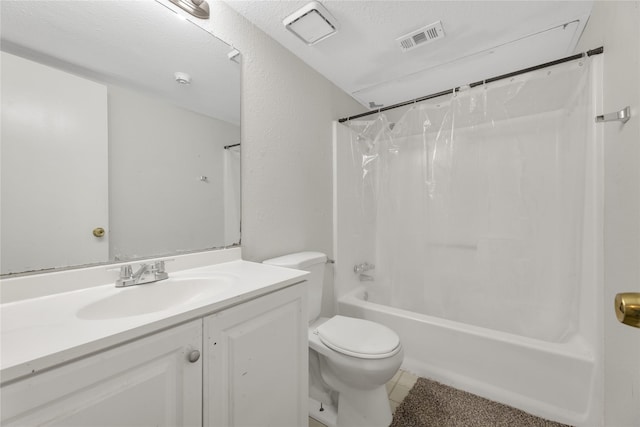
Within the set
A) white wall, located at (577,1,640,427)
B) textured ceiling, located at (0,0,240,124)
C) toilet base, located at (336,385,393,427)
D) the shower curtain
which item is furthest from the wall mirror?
white wall, located at (577,1,640,427)

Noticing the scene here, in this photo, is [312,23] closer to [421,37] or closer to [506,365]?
[421,37]

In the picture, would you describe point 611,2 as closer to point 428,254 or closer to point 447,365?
point 428,254

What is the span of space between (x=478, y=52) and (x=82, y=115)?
2180mm

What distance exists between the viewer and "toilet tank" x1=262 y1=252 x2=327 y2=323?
1.42m

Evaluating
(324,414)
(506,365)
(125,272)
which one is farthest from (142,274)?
(506,365)

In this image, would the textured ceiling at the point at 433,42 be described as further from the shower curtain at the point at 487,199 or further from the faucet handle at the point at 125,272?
the faucet handle at the point at 125,272

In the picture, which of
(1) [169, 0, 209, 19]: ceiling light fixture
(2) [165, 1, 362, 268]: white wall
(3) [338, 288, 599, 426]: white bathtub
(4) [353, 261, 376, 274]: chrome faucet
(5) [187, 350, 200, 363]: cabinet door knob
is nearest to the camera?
(5) [187, 350, 200, 363]: cabinet door knob

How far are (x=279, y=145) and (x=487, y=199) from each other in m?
1.46

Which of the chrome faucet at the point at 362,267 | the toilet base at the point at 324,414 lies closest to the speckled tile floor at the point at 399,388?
the toilet base at the point at 324,414

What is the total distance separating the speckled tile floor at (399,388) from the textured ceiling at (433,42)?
2.15 m

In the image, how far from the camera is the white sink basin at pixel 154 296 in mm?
803

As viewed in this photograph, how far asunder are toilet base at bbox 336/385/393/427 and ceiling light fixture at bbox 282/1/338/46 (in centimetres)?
197

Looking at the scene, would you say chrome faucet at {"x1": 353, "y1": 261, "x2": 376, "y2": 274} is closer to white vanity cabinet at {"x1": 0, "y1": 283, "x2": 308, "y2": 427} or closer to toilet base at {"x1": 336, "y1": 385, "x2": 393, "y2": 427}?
toilet base at {"x1": 336, "y1": 385, "x2": 393, "y2": 427}

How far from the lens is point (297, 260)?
1438 millimetres
